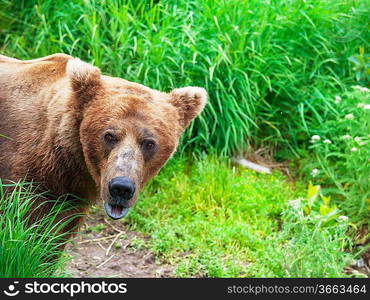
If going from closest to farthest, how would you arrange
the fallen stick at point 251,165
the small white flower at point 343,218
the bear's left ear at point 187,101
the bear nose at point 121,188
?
the bear nose at point 121,188 < the bear's left ear at point 187,101 < the small white flower at point 343,218 < the fallen stick at point 251,165

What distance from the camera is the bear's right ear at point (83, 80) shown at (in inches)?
157

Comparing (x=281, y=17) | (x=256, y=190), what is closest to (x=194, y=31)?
(x=281, y=17)

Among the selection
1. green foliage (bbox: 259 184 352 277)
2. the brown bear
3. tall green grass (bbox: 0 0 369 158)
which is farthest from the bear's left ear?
tall green grass (bbox: 0 0 369 158)

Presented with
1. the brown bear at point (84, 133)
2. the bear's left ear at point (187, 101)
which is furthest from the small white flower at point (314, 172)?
the brown bear at point (84, 133)

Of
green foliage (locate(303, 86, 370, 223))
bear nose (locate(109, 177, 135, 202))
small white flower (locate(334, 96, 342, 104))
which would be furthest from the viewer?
small white flower (locate(334, 96, 342, 104))

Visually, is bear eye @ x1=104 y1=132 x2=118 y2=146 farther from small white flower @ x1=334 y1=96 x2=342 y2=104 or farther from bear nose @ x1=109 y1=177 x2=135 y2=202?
small white flower @ x1=334 y1=96 x2=342 y2=104

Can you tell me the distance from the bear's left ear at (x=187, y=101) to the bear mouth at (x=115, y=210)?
2.70ft

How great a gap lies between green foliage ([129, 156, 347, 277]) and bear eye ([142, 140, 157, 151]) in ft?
4.91

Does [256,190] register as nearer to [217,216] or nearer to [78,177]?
[217,216]

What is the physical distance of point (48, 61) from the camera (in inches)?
175

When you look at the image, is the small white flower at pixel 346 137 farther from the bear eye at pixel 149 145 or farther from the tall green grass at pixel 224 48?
the bear eye at pixel 149 145

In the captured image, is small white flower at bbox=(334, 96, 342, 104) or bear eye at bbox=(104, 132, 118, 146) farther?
small white flower at bbox=(334, 96, 342, 104)

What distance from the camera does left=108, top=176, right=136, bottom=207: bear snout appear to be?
12.0ft

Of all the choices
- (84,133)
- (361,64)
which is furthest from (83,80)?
(361,64)
